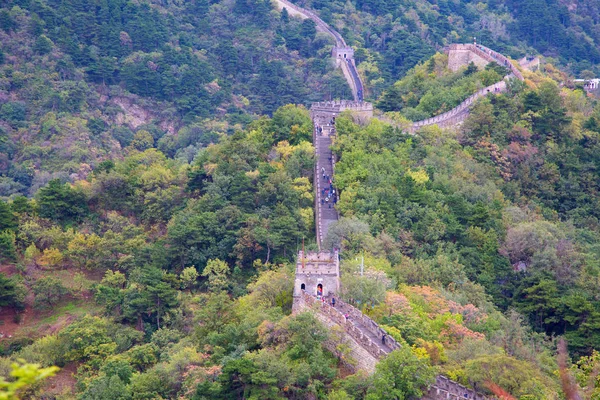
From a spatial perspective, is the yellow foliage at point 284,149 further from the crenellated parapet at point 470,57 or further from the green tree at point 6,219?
the crenellated parapet at point 470,57

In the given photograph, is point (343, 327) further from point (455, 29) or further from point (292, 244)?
point (455, 29)

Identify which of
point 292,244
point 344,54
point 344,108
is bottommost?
point 292,244

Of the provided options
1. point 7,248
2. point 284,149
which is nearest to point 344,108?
point 284,149

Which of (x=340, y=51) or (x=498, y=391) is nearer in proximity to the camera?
(x=498, y=391)

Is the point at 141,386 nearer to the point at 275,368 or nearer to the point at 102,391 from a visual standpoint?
the point at 102,391

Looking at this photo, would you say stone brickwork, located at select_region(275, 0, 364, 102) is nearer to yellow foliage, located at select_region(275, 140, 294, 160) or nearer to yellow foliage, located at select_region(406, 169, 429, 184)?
yellow foliage, located at select_region(275, 140, 294, 160)

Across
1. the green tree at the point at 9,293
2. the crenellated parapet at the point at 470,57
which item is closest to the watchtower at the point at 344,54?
the crenellated parapet at the point at 470,57

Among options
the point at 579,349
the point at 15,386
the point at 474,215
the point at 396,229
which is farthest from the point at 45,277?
the point at 15,386
